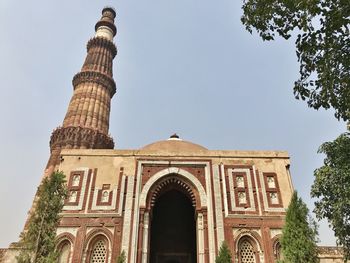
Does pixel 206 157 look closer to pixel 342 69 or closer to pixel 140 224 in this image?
pixel 140 224

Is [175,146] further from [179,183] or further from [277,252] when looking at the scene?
[277,252]

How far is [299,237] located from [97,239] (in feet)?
25.2

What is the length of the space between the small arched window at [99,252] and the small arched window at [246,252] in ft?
17.4

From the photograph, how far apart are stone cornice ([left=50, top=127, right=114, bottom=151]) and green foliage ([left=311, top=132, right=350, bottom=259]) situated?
15.6m

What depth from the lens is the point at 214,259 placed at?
12.9 m

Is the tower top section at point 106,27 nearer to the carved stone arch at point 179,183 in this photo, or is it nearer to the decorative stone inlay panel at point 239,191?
the carved stone arch at point 179,183

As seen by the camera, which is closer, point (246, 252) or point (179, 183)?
point (246, 252)

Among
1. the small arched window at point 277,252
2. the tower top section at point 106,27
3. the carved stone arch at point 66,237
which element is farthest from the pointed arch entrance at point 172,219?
the tower top section at point 106,27

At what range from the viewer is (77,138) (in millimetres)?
23797

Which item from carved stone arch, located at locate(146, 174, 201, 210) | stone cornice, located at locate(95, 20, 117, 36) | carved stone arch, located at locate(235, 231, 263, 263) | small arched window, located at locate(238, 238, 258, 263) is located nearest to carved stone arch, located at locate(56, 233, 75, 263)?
carved stone arch, located at locate(146, 174, 201, 210)

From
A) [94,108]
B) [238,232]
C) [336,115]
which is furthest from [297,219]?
[94,108]

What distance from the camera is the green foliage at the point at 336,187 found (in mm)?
12188

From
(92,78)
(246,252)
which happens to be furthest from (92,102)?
(246,252)

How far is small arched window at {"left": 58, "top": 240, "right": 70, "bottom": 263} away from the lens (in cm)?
1300
